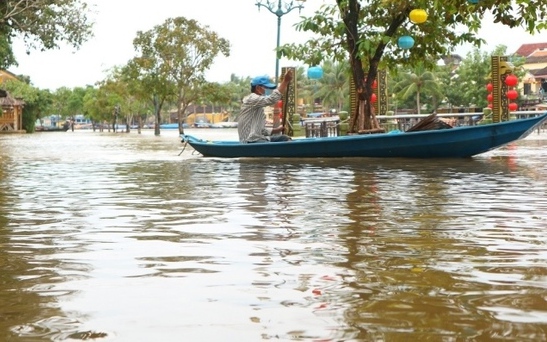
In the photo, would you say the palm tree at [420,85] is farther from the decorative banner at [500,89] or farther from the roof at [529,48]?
the decorative banner at [500,89]

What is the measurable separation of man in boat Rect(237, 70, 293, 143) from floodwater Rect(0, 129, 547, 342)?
6.17m

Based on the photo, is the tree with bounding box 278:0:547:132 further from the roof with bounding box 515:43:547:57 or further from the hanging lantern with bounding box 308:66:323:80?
the roof with bounding box 515:43:547:57

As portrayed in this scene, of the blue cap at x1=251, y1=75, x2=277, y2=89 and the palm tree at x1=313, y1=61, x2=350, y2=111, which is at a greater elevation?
the palm tree at x1=313, y1=61, x2=350, y2=111

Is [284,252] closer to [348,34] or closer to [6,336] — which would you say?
[6,336]

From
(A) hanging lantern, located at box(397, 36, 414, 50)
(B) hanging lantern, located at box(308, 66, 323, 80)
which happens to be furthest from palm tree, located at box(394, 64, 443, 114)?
(A) hanging lantern, located at box(397, 36, 414, 50)

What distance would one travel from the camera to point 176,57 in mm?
49656

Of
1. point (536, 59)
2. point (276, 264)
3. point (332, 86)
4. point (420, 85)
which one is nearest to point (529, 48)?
point (536, 59)

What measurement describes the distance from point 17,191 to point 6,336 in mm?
7570

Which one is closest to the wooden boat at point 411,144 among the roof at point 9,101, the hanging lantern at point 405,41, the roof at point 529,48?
the hanging lantern at point 405,41

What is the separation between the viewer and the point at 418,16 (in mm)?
17234

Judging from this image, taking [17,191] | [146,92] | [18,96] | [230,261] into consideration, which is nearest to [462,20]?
[17,191]

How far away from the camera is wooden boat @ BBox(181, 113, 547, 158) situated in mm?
15867

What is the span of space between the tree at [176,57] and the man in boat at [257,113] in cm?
3223

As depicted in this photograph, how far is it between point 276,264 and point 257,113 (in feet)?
40.7
